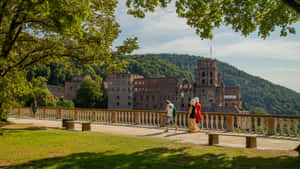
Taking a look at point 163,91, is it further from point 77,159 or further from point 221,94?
point 77,159

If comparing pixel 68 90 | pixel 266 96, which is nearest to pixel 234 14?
pixel 68 90

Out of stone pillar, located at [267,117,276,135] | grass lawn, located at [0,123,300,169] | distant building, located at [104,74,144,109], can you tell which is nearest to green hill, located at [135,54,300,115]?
distant building, located at [104,74,144,109]

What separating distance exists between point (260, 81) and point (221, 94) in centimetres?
10179

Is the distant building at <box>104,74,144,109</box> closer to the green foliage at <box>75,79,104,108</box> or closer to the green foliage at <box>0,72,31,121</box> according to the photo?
the green foliage at <box>75,79,104,108</box>

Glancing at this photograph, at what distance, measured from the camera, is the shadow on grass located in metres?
6.84

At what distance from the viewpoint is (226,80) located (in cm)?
19612

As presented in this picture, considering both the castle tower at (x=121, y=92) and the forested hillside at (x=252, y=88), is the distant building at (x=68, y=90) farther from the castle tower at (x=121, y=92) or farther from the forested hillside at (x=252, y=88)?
the castle tower at (x=121, y=92)

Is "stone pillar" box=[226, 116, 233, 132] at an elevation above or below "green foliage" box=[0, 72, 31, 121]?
below

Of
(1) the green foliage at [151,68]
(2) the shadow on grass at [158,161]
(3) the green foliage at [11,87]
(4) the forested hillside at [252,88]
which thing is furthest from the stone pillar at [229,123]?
(1) the green foliage at [151,68]

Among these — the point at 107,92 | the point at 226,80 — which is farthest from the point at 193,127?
the point at 226,80

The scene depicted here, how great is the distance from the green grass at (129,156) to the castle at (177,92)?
90.8 m

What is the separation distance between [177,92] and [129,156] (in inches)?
4028

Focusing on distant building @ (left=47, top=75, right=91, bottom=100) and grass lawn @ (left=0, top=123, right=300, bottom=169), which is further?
distant building @ (left=47, top=75, right=91, bottom=100)

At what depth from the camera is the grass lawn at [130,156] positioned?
6.96 metres
